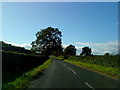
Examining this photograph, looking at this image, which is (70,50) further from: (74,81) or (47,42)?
(74,81)

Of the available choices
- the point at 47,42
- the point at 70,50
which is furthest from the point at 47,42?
the point at 70,50

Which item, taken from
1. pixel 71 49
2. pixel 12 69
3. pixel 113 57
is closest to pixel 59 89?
pixel 12 69

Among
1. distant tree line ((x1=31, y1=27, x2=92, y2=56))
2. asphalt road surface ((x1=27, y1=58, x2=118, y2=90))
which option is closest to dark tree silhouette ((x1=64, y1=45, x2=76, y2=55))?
distant tree line ((x1=31, y1=27, x2=92, y2=56))

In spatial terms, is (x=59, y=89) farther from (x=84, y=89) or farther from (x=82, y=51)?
(x=82, y=51)

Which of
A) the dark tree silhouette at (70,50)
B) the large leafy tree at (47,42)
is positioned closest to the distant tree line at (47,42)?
the large leafy tree at (47,42)

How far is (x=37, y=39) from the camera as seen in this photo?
85.9 meters

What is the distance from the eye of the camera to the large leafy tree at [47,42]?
84375 millimetres

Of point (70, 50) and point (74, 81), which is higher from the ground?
point (70, 50)

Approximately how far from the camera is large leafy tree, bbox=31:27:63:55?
84.4 meters

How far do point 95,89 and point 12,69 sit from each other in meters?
12.3

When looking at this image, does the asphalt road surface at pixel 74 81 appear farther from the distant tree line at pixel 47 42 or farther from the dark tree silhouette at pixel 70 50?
the dark tree silhouette at pixel 70 50

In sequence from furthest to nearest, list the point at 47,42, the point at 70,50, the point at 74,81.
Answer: the point at 70,50 → the point at 47,42 → the point at 74,81

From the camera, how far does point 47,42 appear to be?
3371 inches

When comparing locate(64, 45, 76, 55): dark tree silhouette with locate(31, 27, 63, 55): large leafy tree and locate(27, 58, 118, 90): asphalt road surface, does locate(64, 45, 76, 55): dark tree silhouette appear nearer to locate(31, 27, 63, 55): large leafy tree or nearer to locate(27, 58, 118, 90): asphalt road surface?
locate(31, 27, 63, 55): large leafy tree
